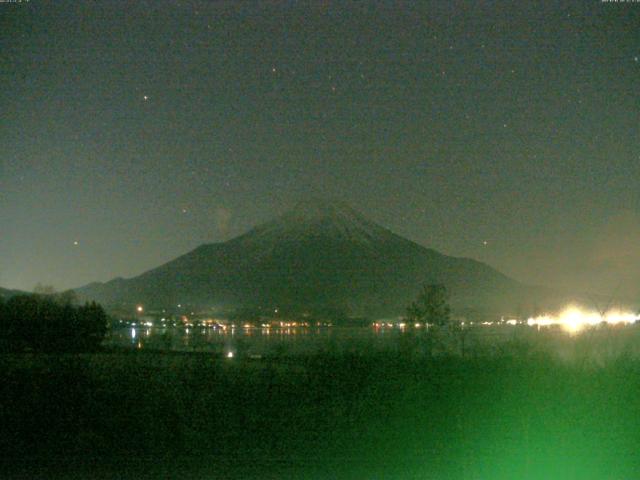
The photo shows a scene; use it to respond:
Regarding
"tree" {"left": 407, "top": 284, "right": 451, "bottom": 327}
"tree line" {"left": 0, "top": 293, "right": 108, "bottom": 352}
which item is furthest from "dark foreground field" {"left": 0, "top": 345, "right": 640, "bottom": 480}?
"tree" {"left": 407, "top": 284, "right": 451, "bottom": 327}

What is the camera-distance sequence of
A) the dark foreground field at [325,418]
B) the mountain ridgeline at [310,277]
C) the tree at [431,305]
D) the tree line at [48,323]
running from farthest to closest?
the mountain ridgeline at [310,277] < the tree at [431,305] < the tree line at [48,323] < the dark foreground field at [325,418]

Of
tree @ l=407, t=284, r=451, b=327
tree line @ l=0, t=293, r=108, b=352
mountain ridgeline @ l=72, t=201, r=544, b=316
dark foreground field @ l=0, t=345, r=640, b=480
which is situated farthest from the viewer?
mountain ridgeline @ l=72, t=201, r=544, b=316

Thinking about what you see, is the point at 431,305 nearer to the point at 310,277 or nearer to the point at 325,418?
the point at 325,418

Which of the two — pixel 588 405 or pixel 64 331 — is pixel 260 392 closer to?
pixel 588 405

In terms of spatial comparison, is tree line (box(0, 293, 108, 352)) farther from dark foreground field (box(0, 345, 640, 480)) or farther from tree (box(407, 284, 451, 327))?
dark foreground field (box(0, 345, 640, 480))

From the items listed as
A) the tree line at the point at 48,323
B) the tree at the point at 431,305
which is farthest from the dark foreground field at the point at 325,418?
the tree at the point at 431,305

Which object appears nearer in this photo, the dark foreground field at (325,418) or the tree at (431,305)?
the dark foreground field at (325,418)

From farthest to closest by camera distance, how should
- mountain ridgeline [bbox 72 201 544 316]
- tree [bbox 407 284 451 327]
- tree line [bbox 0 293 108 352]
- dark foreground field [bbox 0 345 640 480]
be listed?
mountain ridgeline [bbox 72 201 544 316]
tree [bbox 407 284 451 327]
tree line [bbox 0 293 108 352]
dark foreground field [bbox 0 345 640 480]

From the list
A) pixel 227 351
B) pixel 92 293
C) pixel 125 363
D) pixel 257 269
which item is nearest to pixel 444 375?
pixel 125 363

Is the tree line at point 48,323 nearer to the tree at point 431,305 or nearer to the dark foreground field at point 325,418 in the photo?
the tree at point 431,305

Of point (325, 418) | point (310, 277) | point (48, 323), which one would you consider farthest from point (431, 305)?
point (310, 277)
